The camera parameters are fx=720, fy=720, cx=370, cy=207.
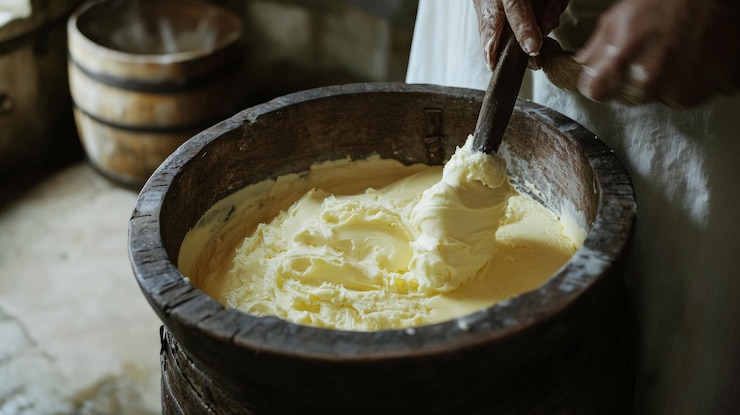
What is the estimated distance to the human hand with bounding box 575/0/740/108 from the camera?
117 centimetres

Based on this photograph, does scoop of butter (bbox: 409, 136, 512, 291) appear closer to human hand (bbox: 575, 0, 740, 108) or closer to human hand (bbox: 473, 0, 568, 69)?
human hand (bbox: 473, 0, 568, 69)

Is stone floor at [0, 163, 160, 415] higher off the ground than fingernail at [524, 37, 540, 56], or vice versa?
fingernail at [524, 37, 540, 56]

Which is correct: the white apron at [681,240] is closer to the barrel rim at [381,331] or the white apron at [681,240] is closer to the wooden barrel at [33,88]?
the barrel rim at [381,331]

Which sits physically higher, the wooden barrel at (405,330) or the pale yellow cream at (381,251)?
the wooden barrel at (405,330)

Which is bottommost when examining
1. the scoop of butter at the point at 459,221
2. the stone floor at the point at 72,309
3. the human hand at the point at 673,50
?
the stone floor at the point at 72,309

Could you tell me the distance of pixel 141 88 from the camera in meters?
3.07

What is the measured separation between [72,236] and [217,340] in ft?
8.00

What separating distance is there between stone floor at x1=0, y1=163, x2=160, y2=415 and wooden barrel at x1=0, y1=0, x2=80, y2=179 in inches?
9.8

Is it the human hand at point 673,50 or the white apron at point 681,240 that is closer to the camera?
the human hand at point 673,50

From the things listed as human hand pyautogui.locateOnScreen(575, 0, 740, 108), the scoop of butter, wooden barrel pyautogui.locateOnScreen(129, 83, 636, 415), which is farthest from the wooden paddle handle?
human hand pyautogui.locateOnScreen(575, 0, 740, 108)

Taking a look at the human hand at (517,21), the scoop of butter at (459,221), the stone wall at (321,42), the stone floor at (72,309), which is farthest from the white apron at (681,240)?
the stone wall at (321,42)

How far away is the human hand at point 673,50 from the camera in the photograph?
1169mm

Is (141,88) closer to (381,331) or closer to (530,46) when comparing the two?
(530,46)

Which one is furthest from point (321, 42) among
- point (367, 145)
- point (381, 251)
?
point (381, 251)
